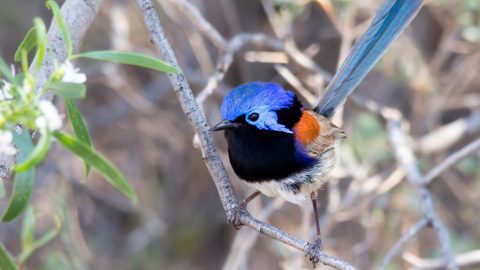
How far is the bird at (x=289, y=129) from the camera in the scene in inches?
129

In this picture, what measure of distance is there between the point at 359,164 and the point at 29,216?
10.3 feet

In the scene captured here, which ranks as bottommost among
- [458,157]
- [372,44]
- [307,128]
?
[458,157]

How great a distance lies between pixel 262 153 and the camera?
3324mm

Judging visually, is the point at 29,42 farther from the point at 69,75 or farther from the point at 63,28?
the point at 69,75

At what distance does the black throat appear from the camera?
131 inches

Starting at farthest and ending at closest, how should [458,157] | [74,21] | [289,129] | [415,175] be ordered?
[415,175] < [458,157] < [289,129] < [74,21]

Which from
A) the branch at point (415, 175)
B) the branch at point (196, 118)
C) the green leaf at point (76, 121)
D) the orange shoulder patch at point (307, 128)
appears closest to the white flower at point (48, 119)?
the green leaf at point (76, 121)

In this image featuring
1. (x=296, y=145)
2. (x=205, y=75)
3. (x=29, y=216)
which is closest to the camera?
(x=29, y=216)

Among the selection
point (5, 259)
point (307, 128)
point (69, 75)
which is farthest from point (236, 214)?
point (69, 75)

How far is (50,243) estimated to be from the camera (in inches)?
234

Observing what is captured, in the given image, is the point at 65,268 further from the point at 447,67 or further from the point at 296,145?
the point at 447,67

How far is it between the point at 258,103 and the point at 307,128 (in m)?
0.45

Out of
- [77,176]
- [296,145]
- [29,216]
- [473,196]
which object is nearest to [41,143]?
[29,216]

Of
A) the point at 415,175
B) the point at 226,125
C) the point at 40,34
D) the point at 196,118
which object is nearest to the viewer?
the point at 40,34
